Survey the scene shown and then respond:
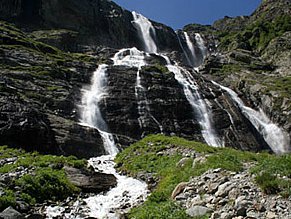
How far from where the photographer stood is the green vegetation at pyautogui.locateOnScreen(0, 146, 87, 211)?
49.7ft

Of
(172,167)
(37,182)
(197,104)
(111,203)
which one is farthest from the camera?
(197,104)

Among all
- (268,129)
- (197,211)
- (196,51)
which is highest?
(196,51)

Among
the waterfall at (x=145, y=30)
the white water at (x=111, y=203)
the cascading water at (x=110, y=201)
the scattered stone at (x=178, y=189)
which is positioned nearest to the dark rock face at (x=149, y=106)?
the cascading water at (x=110, y=201)

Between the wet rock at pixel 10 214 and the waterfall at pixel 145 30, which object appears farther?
the waterfall at pixel 145 30

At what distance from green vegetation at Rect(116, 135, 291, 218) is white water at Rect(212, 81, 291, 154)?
24.1m

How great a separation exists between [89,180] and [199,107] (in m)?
30.4

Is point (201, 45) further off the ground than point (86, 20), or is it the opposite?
point (86, 20)

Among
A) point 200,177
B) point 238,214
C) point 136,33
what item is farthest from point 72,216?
point 136,33

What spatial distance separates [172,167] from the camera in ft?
64.6

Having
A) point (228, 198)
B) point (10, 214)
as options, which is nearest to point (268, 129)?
point (228, 198)

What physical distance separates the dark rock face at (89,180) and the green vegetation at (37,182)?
1.41 ft

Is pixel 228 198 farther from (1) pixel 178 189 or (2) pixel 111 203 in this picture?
(2) pixel 111 203

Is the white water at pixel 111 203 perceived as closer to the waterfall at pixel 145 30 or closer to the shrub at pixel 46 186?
the shrub at pixel 46 186

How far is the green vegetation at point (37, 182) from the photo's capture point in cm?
1514
